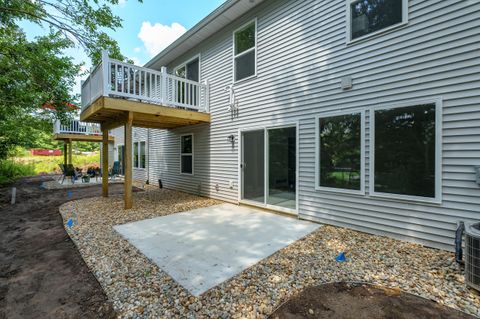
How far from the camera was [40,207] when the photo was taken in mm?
6367

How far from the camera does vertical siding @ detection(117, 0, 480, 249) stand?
10.2ft

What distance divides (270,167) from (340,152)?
180 cm

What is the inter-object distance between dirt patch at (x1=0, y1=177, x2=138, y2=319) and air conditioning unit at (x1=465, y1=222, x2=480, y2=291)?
3610 mm

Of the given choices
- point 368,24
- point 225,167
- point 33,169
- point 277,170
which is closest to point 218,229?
point 277,170

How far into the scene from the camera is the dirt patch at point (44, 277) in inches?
82.7

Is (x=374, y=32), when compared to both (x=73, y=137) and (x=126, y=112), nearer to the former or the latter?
(x=126, y=112)

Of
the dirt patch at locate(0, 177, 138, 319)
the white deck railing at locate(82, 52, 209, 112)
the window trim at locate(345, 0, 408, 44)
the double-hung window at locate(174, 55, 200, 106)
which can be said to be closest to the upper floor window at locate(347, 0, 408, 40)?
the window trim at locate(345, 0, 408, 44)

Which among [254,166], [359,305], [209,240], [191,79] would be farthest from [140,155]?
[359,305]

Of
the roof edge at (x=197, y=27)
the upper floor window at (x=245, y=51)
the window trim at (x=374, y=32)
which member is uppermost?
the roof edge at (x=197, y=27)

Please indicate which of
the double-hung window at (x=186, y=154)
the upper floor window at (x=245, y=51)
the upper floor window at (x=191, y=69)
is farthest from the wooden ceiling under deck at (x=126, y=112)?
the upper floor window at (x=191, y=69)

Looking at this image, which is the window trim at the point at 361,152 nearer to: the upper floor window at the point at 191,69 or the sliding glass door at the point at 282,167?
the sliding glass door at the point at 282,167

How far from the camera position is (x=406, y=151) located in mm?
3551

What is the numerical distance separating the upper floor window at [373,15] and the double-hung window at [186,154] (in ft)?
19.3

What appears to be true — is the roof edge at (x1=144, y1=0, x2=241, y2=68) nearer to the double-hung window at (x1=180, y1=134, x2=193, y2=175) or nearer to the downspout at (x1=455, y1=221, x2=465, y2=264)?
the double-hung window at (x1=180, y1=134, x2=193, y2=175)
